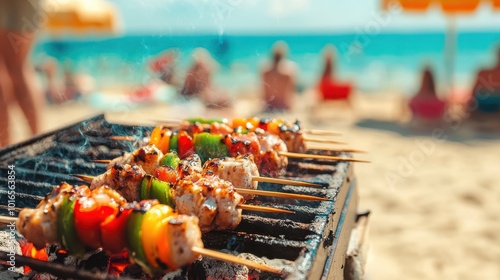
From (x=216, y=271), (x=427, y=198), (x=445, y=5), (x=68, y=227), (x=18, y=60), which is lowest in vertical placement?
(x=427, y=198)

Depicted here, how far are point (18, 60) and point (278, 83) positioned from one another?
820 centimetres

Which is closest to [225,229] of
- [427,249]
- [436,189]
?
[427,249]

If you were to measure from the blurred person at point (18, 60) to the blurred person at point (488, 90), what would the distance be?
856cm

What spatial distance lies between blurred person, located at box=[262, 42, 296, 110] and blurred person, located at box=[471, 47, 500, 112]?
4.60 meters

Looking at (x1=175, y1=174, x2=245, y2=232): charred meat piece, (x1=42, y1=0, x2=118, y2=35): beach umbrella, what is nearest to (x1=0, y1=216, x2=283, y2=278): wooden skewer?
(x1=175, y1=174, x2=245, y2=232): charred meat piece

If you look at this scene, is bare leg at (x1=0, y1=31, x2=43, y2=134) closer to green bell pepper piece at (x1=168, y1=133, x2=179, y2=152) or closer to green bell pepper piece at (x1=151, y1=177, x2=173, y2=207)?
green bell pepper piece at (x1=168, y1=133, x2=179, y2=152)

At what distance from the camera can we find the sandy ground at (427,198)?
4574mm

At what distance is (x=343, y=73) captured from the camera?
2541cm

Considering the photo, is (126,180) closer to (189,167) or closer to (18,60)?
(189,167)

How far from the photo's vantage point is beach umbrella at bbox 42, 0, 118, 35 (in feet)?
41.1

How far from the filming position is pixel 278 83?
41.4 ft

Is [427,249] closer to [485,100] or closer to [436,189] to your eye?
[436,189]

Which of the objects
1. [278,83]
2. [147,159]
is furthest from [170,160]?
[278,83]

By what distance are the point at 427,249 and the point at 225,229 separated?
3.31 metres
